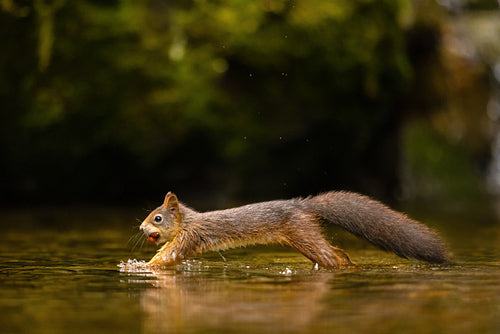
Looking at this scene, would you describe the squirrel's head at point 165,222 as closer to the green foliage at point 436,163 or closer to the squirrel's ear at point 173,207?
the squirrel's ear at point 173,207

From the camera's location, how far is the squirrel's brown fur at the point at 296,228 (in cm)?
767

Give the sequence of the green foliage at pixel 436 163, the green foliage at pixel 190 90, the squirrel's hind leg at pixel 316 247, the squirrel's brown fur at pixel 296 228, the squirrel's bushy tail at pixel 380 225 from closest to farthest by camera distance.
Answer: the squirrel's bushy tail at pixel 380 225 < the squirrel's brown fur at pixel 296 228 < the squirrel's hind leg at pixel 316 247 < the green foliage at pixel 190 90 < the green foliage at pixel 436 163

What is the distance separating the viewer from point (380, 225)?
25.7 ft

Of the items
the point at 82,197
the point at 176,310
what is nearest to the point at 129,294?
the point at 176,310

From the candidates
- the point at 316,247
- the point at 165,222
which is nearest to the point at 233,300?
the point at 316,247

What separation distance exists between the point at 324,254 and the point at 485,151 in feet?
65.0

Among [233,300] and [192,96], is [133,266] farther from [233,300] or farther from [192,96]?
[192,96]

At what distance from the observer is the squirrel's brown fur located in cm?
767

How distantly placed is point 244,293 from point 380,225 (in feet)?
8.25

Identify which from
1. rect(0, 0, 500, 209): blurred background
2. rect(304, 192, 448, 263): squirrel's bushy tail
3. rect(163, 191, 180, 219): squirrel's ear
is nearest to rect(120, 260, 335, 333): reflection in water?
rect(304, 192, 448, 263): squirrel's bushy tail

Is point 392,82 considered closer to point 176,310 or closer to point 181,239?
point 181,239

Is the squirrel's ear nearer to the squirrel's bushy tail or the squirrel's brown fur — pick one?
the squirrel's brown fur

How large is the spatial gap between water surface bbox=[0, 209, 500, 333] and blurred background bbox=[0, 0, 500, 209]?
6.25 m

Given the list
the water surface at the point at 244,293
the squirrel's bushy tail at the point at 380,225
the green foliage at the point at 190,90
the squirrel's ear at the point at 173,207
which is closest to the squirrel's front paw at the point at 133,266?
the water surface at the point at 244,293
